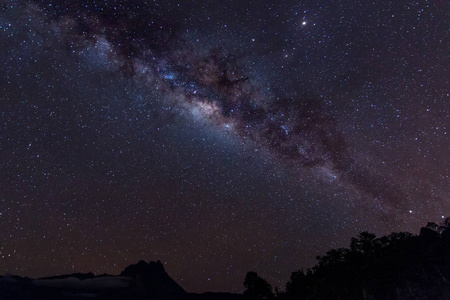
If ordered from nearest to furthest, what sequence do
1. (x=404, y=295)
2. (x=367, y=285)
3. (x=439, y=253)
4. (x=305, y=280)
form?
1. (x=404, y=295)
2. (x=367, y=285)
3. (x=439, y=253)
4. (x=305, y=280)

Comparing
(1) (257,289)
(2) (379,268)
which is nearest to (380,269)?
(2) (379,268)

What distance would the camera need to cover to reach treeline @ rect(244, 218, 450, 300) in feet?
127

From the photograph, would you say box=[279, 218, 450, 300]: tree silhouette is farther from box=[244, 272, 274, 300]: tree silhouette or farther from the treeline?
box=[244, 272, 274, 300]: tree silhouette

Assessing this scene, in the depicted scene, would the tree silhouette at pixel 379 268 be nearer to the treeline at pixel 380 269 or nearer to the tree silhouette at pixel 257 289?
the treeline at pixel 380 269

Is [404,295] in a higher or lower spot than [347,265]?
lower

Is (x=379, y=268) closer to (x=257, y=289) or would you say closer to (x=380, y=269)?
(x=380, y=269)

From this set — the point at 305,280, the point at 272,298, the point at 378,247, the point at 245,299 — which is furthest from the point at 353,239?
the point at 245,299

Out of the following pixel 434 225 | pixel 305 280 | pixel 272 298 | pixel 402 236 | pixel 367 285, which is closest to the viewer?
pixel 367 285

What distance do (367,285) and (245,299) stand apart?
82.4ft

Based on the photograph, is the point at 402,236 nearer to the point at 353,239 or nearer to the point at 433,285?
the point at 353,239

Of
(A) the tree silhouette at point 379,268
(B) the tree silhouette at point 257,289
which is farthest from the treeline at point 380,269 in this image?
(B) the tree silhouette at point 257,289

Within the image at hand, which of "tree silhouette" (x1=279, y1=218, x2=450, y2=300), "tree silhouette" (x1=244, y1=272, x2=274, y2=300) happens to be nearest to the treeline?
"tree silhouette" (x1=279, y1=218, x2=450, y2=300)

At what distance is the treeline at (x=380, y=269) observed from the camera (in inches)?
1524

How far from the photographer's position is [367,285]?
42.2m
